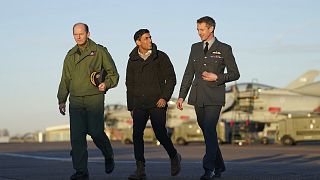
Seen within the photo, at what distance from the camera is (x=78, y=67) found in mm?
9047

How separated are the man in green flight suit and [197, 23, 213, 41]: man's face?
3.95ft

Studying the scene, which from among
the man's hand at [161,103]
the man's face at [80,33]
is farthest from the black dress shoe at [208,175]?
the man's face at [80,33]

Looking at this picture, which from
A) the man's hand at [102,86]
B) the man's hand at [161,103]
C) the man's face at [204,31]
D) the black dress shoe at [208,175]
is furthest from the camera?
the man's hand at [161,103]

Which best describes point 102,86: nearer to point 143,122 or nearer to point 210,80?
point 143,122

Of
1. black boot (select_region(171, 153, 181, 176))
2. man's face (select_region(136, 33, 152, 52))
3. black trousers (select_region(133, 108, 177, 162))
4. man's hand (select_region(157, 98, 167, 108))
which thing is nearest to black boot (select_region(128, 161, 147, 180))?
black trousers (select_region(133, 108, 177, 162))

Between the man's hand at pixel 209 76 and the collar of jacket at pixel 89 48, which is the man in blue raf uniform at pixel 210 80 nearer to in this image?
the man's hand at pixel 209 76

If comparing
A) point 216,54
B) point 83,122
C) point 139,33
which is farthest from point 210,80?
point 83,122

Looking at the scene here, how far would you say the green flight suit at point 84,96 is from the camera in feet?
29.4

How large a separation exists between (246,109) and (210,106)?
35.4 metres

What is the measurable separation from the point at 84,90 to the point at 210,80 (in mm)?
1602

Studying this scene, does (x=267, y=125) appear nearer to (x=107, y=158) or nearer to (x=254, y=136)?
(x=254, y=136)

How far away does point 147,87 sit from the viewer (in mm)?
9312

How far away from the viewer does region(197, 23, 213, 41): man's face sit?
29.7ft

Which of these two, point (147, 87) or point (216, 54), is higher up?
point (216, 54)
